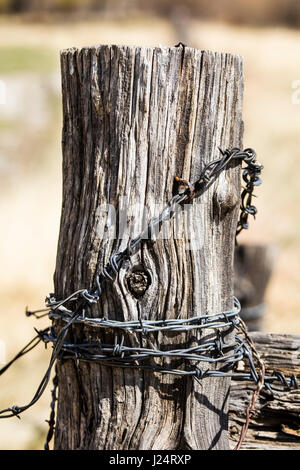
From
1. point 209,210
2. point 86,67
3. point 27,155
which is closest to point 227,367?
point 209,210

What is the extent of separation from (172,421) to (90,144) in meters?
0.98

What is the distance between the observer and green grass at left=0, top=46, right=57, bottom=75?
690 inches

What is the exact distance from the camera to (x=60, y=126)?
16.0 m

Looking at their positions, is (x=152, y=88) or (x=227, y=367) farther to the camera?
(x=227, y=367)

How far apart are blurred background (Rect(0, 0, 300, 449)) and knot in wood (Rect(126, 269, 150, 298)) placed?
109 centimetres

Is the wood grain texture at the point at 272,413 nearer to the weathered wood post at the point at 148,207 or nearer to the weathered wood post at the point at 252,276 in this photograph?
the weathered wood post at the point at 148,207

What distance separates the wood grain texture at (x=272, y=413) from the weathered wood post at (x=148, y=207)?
0.57ft

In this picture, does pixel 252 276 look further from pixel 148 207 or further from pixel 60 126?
pixel 60 126

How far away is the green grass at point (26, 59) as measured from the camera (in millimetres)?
17516

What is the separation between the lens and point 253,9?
105 ft

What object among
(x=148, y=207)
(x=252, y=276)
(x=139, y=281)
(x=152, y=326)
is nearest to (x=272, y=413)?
(x=152, y=326)

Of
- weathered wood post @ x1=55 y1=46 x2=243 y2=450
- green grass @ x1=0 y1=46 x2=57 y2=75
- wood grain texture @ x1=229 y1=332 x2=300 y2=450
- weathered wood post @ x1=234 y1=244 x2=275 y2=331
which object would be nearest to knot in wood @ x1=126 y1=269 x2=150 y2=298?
A: weathered wood post @ x1=55 y1=46 x2=243 y2=450

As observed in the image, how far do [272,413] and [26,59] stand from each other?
1811 cm

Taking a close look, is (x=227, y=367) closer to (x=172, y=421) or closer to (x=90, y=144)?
(x=172, y=421)
